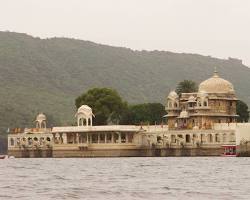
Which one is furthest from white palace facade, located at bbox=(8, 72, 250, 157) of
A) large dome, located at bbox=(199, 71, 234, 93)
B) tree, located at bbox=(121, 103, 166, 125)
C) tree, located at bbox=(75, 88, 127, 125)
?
tree, located at bbox=(121, 103, 166, 125)

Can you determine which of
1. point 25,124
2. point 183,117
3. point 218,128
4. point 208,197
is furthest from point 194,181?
point 25,124

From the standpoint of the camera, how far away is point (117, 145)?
4938 inches

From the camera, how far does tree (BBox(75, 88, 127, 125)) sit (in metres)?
136

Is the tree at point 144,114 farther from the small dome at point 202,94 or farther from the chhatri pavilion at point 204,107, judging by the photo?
the small dome at point 202,94

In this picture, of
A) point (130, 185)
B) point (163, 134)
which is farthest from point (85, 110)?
point (130, 185)

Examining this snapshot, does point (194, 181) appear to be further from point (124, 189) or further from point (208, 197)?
point (208, 197)

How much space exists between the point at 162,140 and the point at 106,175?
5753cm

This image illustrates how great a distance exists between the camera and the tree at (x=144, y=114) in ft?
465

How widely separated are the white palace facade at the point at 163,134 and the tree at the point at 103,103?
2.95 meters

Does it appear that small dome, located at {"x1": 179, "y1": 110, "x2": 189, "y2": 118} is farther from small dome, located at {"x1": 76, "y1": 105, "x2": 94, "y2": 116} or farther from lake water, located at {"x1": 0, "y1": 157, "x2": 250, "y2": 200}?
lake water, located at {"x1": 0, "y1": 157, "x2": 250, "y2": 200}

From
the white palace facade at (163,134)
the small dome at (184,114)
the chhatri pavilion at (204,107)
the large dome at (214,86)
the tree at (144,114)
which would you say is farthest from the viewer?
the tree at (144,114)

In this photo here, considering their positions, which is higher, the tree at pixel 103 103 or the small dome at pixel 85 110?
the tree at pixel 103 103

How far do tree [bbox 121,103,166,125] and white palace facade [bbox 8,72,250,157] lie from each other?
6.95 meters

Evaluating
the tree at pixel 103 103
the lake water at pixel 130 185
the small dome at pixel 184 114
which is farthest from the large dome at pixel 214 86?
the lake water at pixel 130 185
